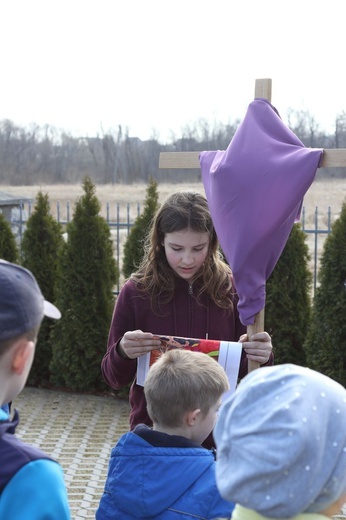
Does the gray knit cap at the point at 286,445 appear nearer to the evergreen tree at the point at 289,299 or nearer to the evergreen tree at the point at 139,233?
the evergreen tree at the point at 289,299

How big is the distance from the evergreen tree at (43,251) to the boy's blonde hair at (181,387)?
5.48 m

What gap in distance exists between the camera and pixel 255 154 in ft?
8.65

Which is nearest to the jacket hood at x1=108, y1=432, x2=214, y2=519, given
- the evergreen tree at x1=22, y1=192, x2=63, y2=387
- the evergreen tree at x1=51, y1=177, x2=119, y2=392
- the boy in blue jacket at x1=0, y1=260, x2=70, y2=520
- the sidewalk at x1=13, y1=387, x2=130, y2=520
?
the boy in blue jacket at x1=0, y1=260, x2=70, y2=520

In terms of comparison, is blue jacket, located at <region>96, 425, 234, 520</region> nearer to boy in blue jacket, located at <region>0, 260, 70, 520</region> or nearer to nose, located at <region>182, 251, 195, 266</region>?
boy in blue jacket, located at <region>0, 260, 70, 520</region>

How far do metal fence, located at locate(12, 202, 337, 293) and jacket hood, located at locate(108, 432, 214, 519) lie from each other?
348cm

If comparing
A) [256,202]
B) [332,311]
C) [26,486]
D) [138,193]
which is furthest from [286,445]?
[138,193]

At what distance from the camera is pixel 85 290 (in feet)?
23.7

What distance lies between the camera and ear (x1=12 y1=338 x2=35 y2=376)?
1568 mm

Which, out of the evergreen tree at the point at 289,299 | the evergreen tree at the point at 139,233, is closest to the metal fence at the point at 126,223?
the evergreen tree at the point at 289,299

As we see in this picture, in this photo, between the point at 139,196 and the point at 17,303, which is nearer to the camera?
the point at 17,303

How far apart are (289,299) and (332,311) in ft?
1.37

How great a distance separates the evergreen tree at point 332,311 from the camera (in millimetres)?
6227

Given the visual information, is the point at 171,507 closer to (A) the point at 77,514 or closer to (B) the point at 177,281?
(B) the point at 177,281

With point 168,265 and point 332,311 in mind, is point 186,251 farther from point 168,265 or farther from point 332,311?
point 332,311
